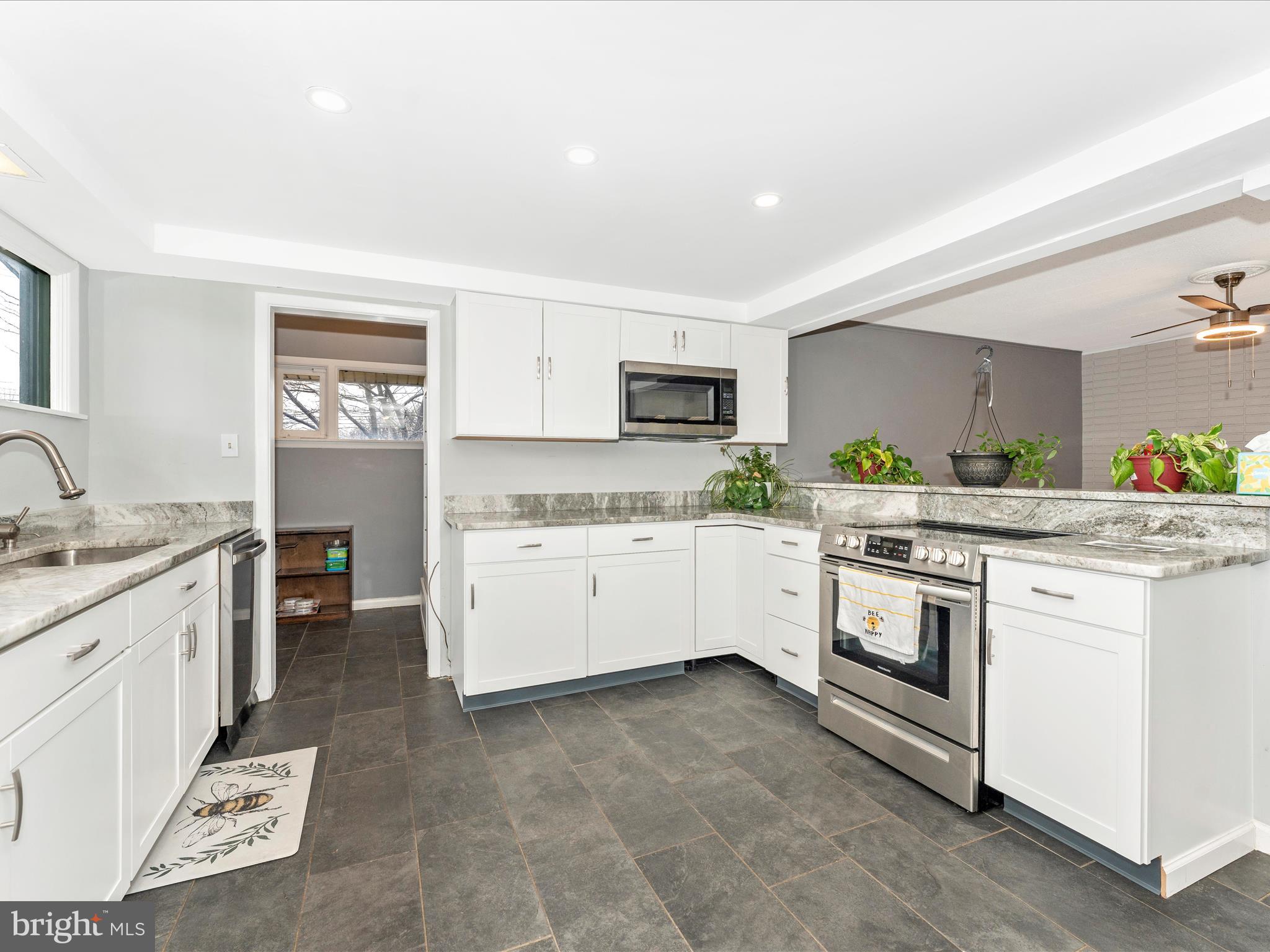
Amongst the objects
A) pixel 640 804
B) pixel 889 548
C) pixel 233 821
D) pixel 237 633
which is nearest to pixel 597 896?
pixel 640 804

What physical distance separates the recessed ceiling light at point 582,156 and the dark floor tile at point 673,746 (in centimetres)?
232

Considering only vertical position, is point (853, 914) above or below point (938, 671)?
below

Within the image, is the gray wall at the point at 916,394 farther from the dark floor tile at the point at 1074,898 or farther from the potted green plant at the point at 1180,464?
the dark floor tile at the point at 1074,898

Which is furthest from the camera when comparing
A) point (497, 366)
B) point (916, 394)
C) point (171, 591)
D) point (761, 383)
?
point (916, 394)

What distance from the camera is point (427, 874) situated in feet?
5.88

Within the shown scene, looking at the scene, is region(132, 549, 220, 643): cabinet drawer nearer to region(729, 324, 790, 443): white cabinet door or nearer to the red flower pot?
region(729, 324, 790, 443): white cabinet door

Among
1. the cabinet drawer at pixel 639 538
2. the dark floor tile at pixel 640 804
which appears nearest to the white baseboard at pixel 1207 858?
the dark floor tile at pixel 640 804

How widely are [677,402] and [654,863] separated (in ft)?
8.13

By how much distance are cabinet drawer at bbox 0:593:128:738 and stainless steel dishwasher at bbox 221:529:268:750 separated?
3.52ft

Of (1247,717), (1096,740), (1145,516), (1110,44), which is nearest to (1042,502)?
(1145,516)

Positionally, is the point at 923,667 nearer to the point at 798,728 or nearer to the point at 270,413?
the point at 798,728

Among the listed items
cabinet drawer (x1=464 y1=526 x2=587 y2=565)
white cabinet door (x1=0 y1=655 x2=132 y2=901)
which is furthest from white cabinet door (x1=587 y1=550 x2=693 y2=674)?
white cabinet door (x1=0 y1=655 x2=132 y2=901)

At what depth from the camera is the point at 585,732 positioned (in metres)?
2.73

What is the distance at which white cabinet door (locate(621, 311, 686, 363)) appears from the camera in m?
3.66
